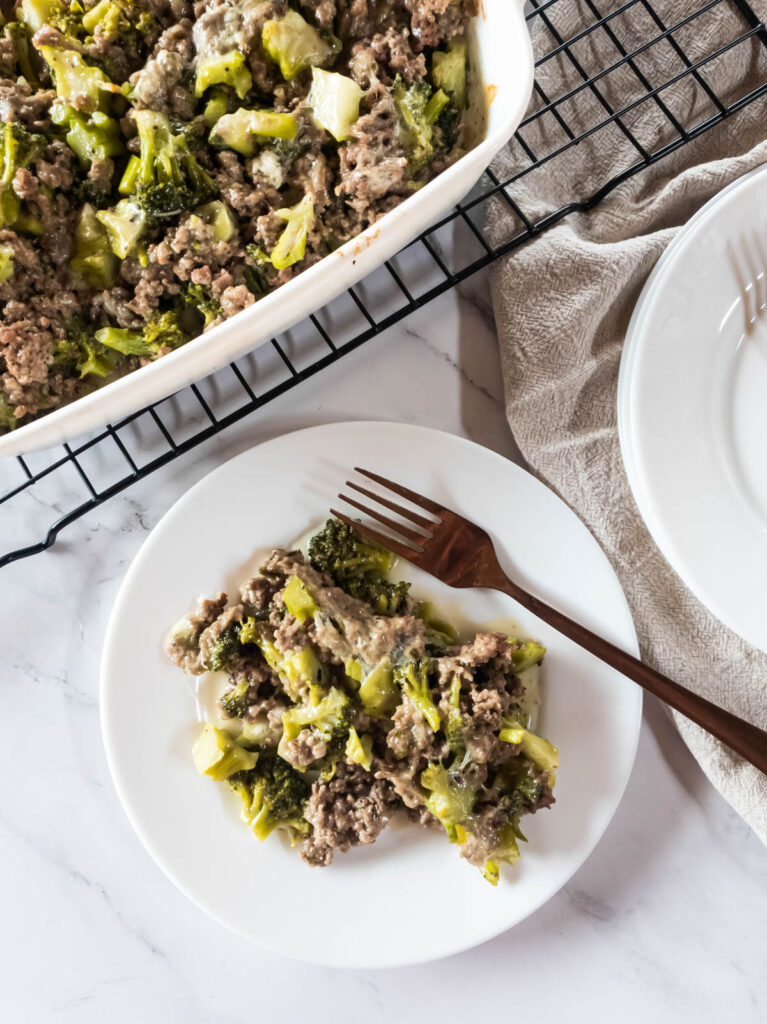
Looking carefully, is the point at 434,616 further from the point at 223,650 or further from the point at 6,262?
the point at 6,262

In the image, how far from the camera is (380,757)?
1.69 m

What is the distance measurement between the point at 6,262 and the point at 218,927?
153cm

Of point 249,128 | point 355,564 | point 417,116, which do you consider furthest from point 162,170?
point 355,564

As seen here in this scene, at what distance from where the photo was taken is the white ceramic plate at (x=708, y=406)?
1679mm

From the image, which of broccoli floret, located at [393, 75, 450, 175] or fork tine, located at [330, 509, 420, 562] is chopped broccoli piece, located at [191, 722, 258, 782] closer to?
fork tine, located at [330, 509, 420, 562]

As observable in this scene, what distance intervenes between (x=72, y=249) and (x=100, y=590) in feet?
2.65

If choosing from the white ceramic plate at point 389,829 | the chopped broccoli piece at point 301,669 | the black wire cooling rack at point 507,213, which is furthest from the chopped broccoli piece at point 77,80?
the chopped broccoli piece at point 301,669

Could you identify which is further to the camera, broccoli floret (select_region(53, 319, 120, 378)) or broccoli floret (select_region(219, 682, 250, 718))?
broccoli floret (select_region(219, 682, 250, 718))

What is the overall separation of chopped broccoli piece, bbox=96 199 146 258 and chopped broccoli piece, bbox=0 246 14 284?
0.16 meters

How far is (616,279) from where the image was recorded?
1.70 meters

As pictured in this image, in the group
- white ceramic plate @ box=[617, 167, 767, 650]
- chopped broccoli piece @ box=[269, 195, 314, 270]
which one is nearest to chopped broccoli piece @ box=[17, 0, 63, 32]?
chopped broccoli piece @ box=[269, 195, 314, 270]

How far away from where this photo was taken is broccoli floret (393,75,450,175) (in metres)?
1.39

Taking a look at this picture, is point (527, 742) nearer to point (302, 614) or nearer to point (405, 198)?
point (302, 614)

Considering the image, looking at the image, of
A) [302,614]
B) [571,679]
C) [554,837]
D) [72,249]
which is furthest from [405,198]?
[554,837]
